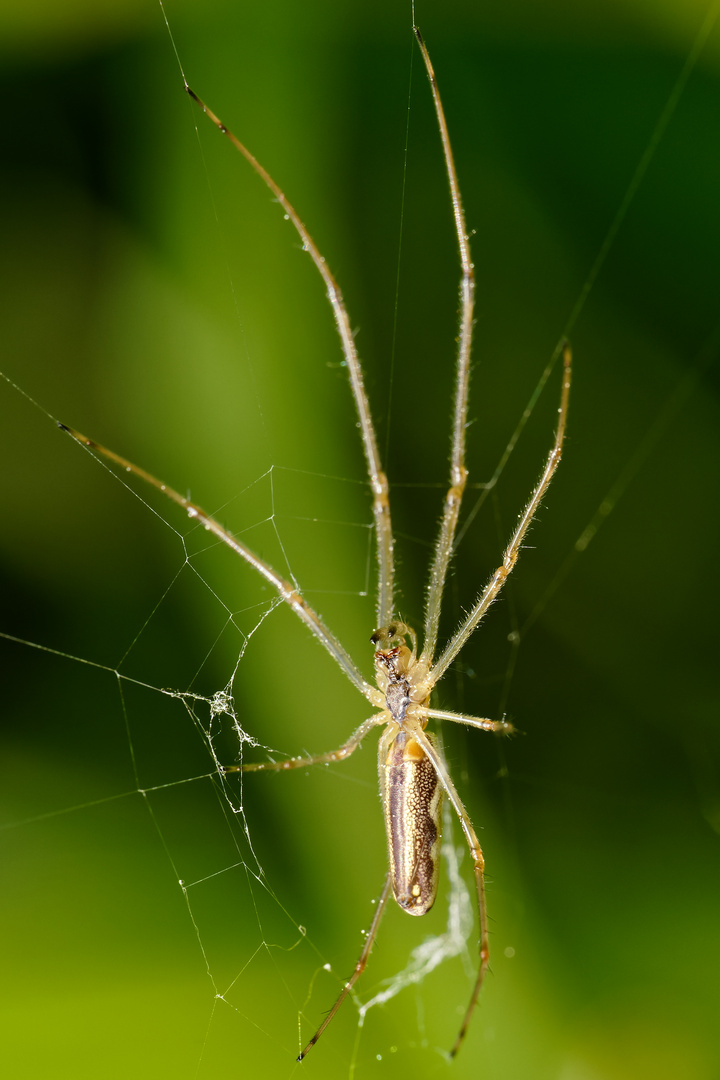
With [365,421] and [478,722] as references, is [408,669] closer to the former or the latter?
[478,722]

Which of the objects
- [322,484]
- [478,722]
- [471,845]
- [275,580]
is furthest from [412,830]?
[322,484]

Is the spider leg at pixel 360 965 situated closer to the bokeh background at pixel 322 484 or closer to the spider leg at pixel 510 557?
the bokeh background at pixel 322 484

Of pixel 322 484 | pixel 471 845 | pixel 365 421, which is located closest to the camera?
pixel 365 421

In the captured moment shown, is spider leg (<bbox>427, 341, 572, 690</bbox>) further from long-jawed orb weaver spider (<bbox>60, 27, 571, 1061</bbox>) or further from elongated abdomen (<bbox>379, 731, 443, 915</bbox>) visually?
elongated abdomen (<bbox>379, 731, 443, 915</bbox>)

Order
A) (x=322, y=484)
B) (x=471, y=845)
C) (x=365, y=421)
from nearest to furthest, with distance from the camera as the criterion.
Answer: (x=365, y=421) → (x=471, y=845) → (x=322, y=484)

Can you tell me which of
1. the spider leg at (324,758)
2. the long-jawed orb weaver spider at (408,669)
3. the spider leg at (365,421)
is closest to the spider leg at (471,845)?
the long-jawed orb weaver spider at (408,669)

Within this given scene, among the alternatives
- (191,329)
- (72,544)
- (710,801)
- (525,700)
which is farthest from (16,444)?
(710,801)

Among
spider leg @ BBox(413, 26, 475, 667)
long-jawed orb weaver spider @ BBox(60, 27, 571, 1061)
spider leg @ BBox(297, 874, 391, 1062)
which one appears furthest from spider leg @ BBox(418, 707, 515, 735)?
spider leg @ BBox(297, 874, 391, 1062)
